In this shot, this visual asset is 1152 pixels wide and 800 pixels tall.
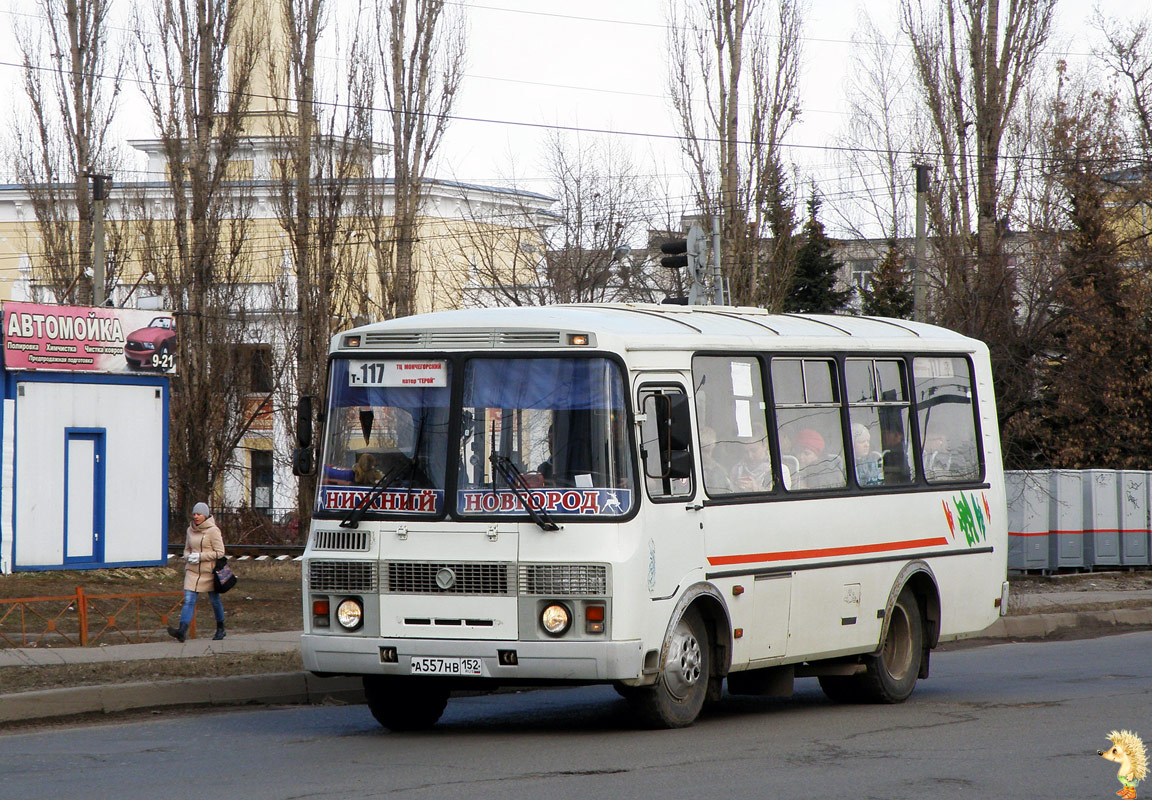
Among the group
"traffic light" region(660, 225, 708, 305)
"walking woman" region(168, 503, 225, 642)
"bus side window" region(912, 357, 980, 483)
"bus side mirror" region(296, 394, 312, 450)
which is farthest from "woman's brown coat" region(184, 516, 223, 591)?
"bus side window" region(912, 357, 980, 483)

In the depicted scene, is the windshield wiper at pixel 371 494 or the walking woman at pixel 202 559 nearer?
the windshield wiper at pixel 371 494

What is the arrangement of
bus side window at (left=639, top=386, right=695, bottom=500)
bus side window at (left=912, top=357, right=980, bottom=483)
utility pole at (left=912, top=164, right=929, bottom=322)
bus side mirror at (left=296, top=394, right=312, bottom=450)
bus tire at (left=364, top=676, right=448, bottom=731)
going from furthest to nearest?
utility pole at (left=912, top=164, right=929, bottom=322), bus side window at (left=912, top=357, right=980, bottom=483), bus tire at (left=364, top=676, right=448, bottom=731), bus side mirror at (left=296, top=394, right=312, bottom=450), bus side window at (left=639, top=386, right=695, bottom=500)

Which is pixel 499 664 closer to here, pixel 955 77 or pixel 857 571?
pixel 857 571

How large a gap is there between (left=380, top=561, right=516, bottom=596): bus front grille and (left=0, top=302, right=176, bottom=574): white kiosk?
54.7 feet

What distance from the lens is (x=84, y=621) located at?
15.4 metres

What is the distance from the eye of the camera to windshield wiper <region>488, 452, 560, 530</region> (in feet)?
31.1

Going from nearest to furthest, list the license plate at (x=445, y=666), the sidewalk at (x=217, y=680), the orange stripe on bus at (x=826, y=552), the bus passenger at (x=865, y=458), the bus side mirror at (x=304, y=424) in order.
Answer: the license plate at (x=445, y=666) → the bus side mirror at (x=304, y=424) → the orange stripe on bus at (x=826, y=552) → the sidewalk at (x=217, y=680) → the bus passenger at (x=865, y=458)

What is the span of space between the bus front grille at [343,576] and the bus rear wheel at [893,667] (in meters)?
4.15

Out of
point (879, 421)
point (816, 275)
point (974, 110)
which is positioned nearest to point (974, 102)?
point (974, 110)

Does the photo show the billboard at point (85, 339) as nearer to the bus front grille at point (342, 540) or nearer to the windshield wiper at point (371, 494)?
the bus front grille at point (342, 540)

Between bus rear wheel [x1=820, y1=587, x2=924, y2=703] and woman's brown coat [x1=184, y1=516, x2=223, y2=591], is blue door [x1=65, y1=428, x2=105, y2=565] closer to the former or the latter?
woman's brown coat [x1=184, y1=516, x2=223, y2=591]

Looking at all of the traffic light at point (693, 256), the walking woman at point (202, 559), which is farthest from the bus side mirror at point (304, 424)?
the traffic light at point (693, 256)

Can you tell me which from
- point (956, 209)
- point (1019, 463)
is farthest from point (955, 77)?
point (1019, 463)

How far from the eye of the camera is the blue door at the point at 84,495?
25578 mm
